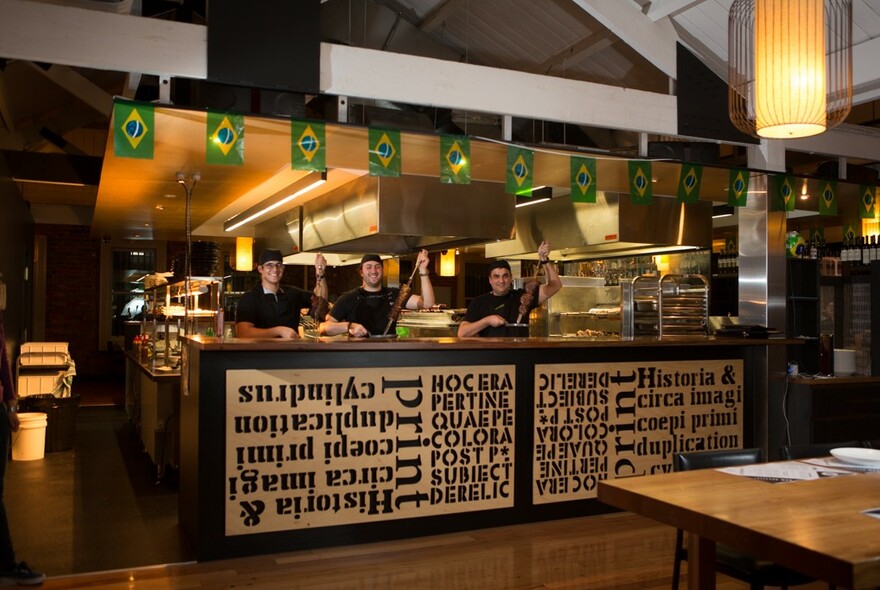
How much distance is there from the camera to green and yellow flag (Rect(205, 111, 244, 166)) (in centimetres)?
466

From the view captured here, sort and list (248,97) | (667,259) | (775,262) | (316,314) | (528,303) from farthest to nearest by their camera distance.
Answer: (667,259) < (775,262) < (528,303) < (316,314) < (248,97)

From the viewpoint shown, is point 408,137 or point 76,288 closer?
point 408,137

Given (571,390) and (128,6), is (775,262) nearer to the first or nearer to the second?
(571,390)

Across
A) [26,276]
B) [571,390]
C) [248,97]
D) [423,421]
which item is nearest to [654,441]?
[571,390]

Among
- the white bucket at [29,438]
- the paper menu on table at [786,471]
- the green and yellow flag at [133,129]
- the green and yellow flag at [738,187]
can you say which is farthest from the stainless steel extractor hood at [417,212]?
the paper menu on table at [786,471]

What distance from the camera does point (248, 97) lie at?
4.68 m

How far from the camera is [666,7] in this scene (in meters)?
5.79

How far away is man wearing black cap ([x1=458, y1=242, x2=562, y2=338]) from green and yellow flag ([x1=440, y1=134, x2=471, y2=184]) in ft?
3.03

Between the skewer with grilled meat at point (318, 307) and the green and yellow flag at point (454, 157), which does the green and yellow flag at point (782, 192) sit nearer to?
the green and yellow flag at point (454, 157)

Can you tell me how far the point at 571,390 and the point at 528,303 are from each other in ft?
2.89

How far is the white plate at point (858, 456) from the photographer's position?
115 inches

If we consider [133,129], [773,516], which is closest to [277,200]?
[133,129]

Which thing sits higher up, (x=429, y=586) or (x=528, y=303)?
(x=528, y=303)

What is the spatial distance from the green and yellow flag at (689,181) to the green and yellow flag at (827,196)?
1.35 metres
